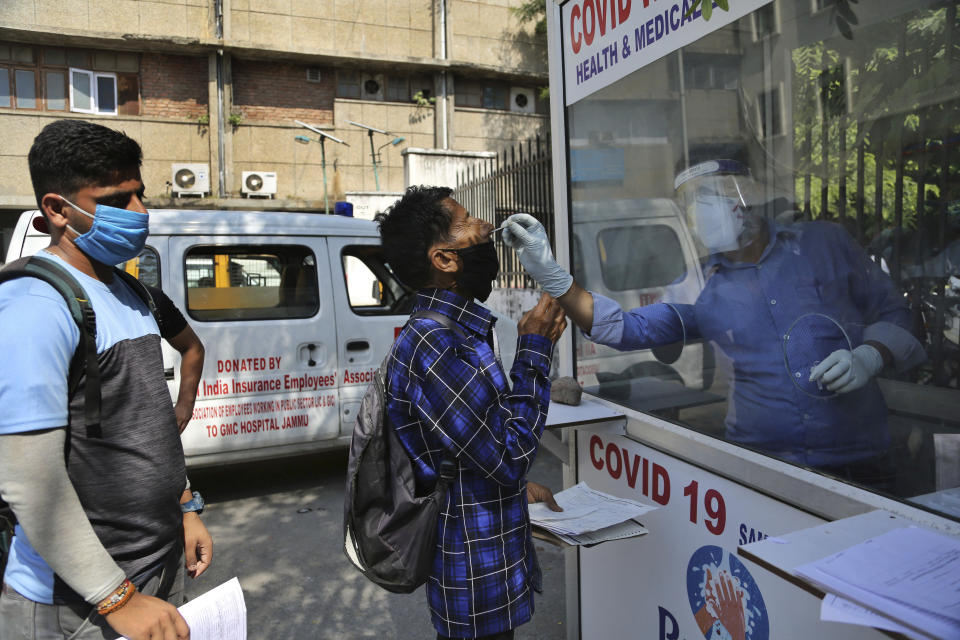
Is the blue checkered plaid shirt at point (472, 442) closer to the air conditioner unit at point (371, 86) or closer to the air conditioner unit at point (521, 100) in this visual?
the air conditioner unit at point (371, 86)

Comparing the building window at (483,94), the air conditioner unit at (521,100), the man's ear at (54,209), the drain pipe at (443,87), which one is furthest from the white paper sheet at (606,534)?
the air conditioner unit at (521,100)

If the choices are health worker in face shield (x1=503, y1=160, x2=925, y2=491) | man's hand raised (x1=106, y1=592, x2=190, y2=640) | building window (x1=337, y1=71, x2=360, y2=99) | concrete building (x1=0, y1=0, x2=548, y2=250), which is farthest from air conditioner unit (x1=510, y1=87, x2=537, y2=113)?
man's hand raised (x1=106, y1=592, x2=190, y2=640)

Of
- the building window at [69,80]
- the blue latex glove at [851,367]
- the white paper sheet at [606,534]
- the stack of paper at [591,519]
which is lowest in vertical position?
the white paper sheet at [606,534]

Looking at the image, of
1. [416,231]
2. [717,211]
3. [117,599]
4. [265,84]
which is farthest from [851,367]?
[265,84]

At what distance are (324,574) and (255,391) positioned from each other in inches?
60.6

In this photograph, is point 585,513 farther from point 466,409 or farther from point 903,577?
point 903,577

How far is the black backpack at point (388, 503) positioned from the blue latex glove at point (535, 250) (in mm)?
361

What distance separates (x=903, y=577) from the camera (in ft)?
3.17

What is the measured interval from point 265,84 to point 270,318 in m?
13.2

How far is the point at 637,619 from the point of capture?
7.37 feet

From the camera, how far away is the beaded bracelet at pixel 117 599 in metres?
1.25

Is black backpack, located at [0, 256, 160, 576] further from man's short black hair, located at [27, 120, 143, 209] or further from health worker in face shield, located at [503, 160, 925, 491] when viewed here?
health worker in face shield, located at [503, 160, 925, 491]

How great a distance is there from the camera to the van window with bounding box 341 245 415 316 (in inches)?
205

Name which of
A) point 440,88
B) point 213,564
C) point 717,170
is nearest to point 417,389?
point 717,170
